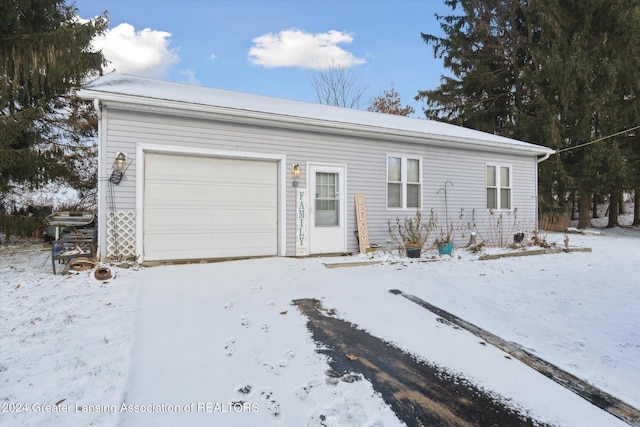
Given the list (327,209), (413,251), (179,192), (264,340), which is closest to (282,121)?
(327,209)

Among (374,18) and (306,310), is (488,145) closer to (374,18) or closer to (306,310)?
(306,310)

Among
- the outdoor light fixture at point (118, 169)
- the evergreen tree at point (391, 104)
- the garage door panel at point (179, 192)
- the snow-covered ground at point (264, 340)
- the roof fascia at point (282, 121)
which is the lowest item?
the snow-covered ground at point (264, 340)

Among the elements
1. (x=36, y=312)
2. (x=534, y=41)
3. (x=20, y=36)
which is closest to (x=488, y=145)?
(x=36, y=312)

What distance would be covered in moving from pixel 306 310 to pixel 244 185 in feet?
12.3

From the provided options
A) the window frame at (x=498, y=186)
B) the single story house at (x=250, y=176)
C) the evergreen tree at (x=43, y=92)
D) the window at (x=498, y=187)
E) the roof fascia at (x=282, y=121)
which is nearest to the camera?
the roof fascia at (x=282, y=121)

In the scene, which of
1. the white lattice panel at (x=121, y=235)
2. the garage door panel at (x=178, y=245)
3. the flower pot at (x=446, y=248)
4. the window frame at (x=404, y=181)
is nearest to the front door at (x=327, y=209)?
the window frame at (x=404, y=181)

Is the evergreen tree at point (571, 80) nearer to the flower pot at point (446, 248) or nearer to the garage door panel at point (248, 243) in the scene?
the flower pot at point (446, 248)

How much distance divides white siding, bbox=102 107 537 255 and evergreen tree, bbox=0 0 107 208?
5327 mm

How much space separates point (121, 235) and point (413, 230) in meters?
6.14

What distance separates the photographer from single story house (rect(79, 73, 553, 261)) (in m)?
5.93

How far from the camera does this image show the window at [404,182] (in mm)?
8312

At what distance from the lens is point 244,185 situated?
6906 millimetres

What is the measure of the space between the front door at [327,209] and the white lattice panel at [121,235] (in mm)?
3433

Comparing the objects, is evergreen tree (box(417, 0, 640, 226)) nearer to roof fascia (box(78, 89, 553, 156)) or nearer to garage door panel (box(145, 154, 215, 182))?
roof fascia (box(78, 89, 553, 156))
